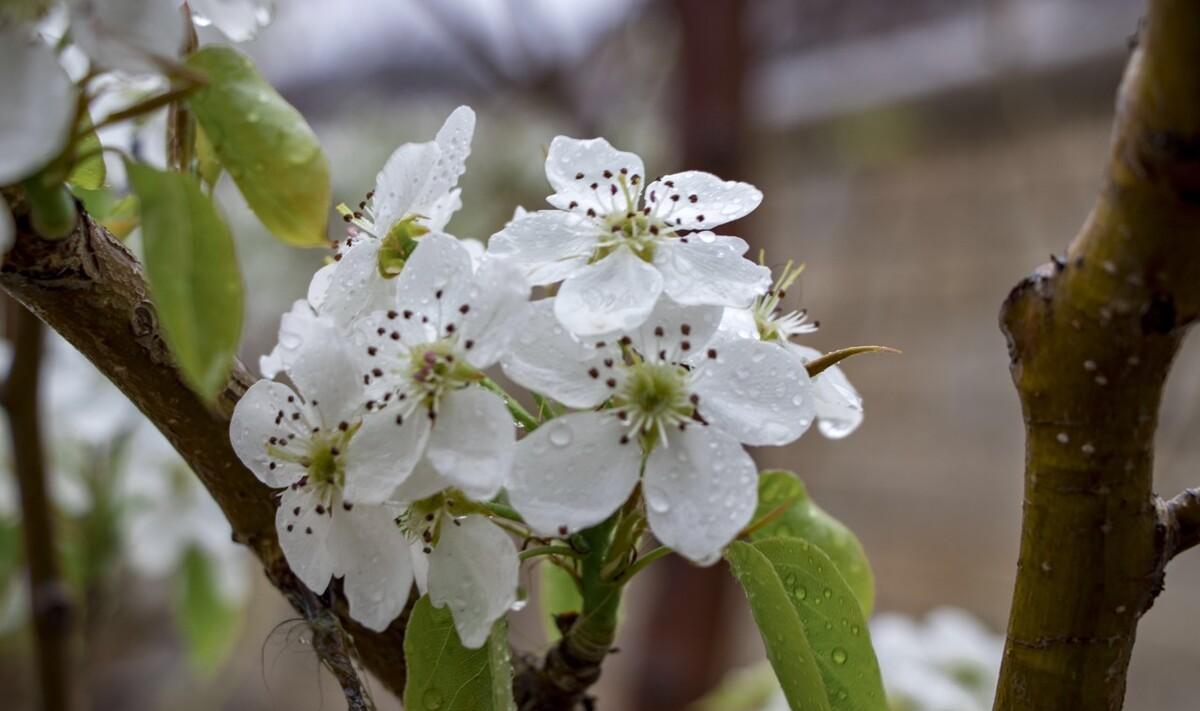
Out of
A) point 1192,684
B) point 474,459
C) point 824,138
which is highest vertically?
point 824,138

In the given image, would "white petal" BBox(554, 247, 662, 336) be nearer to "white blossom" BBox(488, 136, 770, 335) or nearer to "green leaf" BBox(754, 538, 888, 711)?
"white blossom" BBox(488, 136, 770, 335)

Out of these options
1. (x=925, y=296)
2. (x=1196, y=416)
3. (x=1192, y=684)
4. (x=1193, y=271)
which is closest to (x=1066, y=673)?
(x=1193, y=271)

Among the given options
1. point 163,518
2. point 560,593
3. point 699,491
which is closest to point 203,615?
point 163,518

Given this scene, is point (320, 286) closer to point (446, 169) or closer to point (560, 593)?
point (446, 169)

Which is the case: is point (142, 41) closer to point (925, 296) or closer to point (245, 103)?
point (245, 103)

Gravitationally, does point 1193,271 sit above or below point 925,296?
below

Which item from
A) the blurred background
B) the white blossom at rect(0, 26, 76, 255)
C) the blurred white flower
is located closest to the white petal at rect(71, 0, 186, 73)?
the white blossom at rect(0, 26, 76, 255)
